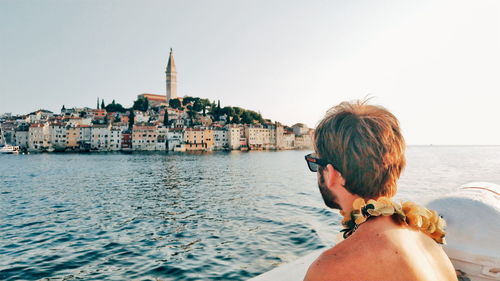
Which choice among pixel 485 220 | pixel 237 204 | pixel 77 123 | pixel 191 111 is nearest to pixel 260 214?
pixel 237 204

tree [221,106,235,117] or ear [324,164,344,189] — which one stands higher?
tree [221,106,235,117]

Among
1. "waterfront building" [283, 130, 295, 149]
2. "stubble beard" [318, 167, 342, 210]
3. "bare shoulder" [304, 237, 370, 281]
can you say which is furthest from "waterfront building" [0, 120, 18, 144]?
"bare shoulder" [304, 237, 370, 281]

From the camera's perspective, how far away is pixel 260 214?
11961 millimetres

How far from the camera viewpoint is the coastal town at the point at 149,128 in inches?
3634

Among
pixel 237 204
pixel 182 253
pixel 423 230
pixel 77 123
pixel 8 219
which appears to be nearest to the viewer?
pixel 423 230

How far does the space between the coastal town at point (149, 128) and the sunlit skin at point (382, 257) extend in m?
97.8

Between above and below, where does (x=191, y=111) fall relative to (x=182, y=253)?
above

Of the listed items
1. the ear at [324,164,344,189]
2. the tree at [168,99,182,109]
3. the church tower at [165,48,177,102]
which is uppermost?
the church tower at [165,48,177,102]

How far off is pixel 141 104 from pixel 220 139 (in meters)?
32.1

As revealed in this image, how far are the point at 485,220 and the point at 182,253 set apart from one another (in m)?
6.22

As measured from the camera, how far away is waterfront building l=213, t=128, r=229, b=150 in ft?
355

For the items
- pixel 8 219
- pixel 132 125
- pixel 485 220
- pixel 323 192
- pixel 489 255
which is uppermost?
Answer: pixel 132 125

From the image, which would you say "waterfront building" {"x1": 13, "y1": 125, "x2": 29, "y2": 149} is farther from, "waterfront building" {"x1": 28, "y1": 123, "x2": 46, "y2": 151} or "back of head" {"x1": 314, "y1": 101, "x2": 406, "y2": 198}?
"back of head" {"x1": 314, "y1": 101, "x2": 406, "y2": 198}

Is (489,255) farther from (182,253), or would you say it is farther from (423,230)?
(182,253)
